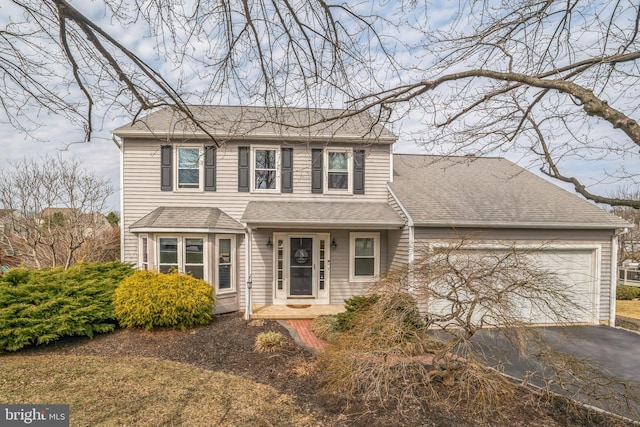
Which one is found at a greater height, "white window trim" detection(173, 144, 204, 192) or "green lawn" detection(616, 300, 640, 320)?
"white window trim" detection(173, 144, 204, 192)

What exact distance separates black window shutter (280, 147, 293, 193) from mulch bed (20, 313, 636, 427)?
12.5 ft

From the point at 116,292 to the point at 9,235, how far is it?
879cm

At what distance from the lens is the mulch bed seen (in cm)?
342

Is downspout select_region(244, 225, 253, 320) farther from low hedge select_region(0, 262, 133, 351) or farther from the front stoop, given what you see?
low hedge select_region(0, 262, 133, 351)

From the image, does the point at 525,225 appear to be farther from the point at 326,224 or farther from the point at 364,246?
the point at 326,224

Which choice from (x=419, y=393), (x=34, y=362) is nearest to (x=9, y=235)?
(x=34, y=362)

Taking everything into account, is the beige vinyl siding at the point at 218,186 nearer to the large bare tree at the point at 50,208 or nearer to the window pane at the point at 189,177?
the window pane at the point at 189,177

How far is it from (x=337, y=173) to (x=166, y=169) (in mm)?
5002

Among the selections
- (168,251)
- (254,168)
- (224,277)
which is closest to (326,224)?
(254,168)

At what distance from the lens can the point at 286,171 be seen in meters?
9.06

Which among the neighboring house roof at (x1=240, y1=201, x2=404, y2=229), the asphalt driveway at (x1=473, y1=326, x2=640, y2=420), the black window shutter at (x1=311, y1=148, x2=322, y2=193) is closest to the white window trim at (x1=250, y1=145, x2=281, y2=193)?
the neighboring house roof at (x1=240, y1=201, x2=404, y2=229)

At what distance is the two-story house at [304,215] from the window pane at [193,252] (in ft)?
0.09

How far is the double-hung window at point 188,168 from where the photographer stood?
29.0ft

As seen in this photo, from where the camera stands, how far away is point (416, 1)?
3.03m
